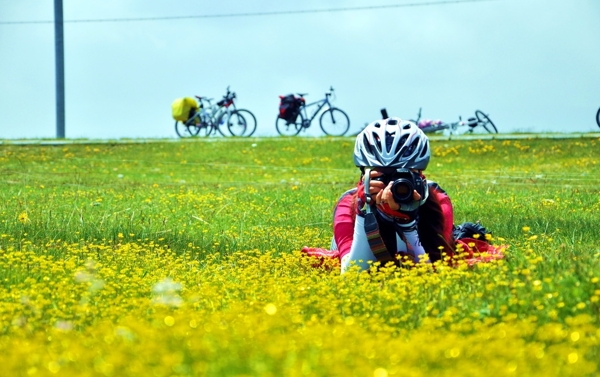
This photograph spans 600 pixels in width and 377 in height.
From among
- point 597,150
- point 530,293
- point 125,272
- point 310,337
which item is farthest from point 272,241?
point 597,150

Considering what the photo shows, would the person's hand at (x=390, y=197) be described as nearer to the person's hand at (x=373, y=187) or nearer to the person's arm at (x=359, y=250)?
the person's hand at (x=373, y=187)

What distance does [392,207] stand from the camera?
20.5 feet

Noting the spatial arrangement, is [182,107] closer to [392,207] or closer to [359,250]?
[359,250]

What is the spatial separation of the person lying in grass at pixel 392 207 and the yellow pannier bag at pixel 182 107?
29148 mm

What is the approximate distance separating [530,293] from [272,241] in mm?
4920

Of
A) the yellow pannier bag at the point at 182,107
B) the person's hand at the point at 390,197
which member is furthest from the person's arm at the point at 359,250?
the yellow pannier bag at the point at 182,107

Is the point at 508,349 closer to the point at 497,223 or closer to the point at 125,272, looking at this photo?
the point at 125,272

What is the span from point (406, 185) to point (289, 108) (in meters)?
26.9

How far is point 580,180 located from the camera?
18.5m

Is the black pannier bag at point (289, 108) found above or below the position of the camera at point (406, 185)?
below

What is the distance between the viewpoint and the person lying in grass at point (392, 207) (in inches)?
250

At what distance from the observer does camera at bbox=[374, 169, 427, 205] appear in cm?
622

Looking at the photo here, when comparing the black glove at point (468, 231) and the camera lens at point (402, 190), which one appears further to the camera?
the black glove at point (468, 231)

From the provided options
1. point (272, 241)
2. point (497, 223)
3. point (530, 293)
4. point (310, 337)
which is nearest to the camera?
point (310, 337)
